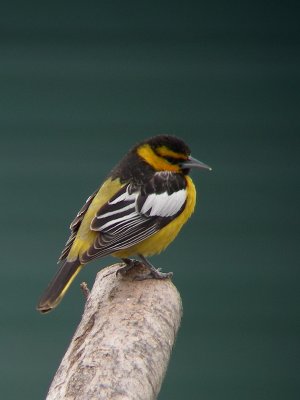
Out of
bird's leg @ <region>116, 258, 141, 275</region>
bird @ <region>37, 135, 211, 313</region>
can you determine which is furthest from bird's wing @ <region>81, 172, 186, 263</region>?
bird's leg @ <region>116, 258, 141, 275</region>

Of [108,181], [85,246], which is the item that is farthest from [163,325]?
[108,181]

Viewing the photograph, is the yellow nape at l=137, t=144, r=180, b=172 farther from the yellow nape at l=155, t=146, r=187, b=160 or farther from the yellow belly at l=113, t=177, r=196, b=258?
the yellow belly at l=113, t=177, r=196, b=258

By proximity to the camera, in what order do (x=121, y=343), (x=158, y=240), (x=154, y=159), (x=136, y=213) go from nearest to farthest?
1. (x=121, y=343)
2. (x=136, y=213)
3. (x=158, y=240)
4. (x=154, y=159)

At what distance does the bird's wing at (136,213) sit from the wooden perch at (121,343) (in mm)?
173

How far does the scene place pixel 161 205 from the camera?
5000 millimetres

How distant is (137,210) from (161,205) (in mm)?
122

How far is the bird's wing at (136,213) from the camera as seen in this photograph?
4.75 m

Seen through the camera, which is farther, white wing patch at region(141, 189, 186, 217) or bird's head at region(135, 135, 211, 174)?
bird's head at region(135, 135, 211, 174)

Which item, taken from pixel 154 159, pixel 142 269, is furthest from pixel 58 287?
pixel 154 159

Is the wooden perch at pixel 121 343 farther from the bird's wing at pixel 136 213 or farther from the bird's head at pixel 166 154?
the bird's head at pixel 166 154

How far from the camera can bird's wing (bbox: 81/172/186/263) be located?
15.6ft

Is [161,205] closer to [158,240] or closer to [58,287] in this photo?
[158,240]

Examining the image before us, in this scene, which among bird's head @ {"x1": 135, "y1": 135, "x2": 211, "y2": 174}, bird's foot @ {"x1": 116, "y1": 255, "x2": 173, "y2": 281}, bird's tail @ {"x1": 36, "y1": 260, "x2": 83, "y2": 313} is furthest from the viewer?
bird's head @ {"x1": 135, "y1": 135, "x2": 211, "y2": 174}

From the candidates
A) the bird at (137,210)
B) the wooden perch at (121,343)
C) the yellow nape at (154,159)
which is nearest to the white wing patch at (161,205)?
the bird at (137,210)
